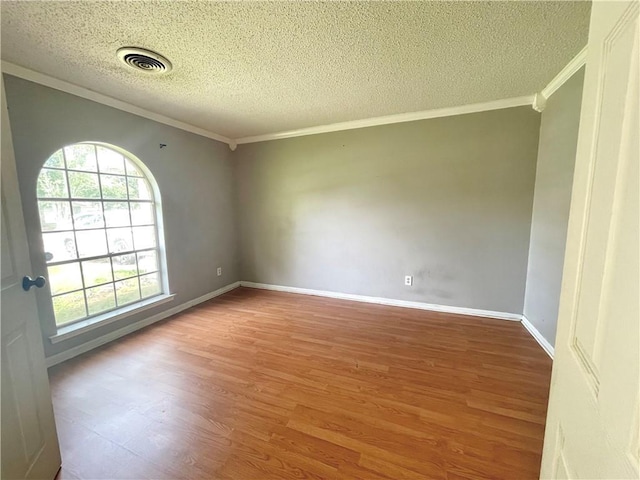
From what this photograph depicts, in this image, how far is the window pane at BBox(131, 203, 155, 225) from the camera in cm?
288

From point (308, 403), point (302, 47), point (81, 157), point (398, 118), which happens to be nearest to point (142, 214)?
point (81, 157)

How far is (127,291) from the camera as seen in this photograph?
284 cm

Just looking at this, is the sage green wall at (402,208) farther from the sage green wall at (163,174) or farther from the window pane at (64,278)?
the window pane at (64,278)

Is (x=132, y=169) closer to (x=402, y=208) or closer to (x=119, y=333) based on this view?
(x=119, y=333)

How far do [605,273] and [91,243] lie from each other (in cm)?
342

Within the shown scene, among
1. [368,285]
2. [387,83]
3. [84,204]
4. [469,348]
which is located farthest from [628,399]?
[84,204]

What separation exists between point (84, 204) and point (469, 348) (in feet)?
12.7

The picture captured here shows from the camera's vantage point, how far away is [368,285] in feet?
11.5

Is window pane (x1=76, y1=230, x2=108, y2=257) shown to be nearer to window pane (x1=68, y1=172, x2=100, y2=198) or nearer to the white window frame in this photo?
the white window frame

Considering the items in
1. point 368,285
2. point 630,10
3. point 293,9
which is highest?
point 293,9

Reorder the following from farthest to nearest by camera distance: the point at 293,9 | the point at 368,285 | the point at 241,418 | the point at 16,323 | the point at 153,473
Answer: the point at 368,285 < the point at 241,418 < the point at 293,9 < the point at 153,473 < the point at 16,323

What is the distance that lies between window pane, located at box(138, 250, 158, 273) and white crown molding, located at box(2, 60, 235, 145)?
1540 mm

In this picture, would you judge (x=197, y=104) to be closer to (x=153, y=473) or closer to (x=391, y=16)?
(x=391, y=16)

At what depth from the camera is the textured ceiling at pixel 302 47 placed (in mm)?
1394
